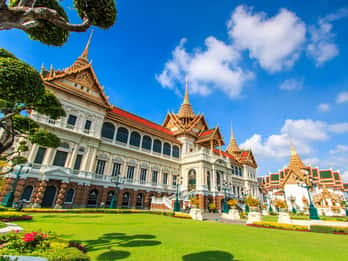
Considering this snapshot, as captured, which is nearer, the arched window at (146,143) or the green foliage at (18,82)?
the green foliage at (18,82)

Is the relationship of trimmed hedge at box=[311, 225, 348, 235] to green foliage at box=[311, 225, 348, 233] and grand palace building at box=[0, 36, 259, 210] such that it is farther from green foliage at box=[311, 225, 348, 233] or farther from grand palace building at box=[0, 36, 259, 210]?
grand palace building at box=[0, 36, 259, 210]

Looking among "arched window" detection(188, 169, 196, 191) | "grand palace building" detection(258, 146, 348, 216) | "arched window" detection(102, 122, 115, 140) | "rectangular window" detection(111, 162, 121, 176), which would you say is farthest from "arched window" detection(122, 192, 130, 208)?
"grand palace building" detection(258, 146, 348, 216)

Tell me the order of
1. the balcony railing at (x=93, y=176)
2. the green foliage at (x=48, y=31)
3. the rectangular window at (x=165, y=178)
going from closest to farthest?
1. the green foliage at (x=48, y=31)
2. the balcony railing at (x=93, y=176)
3. the rectangular window at (x=165, y=178)

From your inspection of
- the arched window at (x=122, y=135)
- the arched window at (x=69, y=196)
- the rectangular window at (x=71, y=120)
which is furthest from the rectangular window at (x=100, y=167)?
the rectangular window at (x=71, y=120)

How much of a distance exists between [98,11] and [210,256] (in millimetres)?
8625

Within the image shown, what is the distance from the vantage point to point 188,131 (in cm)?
3506

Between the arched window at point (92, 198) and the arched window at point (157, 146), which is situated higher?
the arched window at point (157, 146)

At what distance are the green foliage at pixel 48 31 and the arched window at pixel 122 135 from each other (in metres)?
19.8

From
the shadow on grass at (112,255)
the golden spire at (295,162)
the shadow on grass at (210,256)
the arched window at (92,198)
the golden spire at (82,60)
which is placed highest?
the golden spire at (82,60)

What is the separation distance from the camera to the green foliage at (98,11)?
622 centimetres

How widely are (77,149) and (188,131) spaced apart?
1968 cm

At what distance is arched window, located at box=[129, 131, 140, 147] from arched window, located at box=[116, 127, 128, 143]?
1057 millimetres

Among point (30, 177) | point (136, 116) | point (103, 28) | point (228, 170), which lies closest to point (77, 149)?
point (30, 177)

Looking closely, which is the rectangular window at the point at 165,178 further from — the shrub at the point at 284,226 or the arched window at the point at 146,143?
the shrub at the point at 284,226
